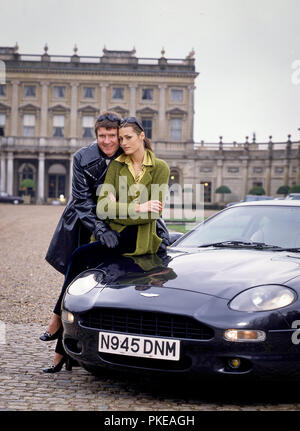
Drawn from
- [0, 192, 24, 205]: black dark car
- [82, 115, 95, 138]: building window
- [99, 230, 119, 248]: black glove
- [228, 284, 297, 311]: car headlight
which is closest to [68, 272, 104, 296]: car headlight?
[99, 230, 119, 248]: black glove

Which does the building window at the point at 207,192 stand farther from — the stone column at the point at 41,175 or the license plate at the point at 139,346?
the license plate at the point at 139,346

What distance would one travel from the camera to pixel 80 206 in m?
4.40

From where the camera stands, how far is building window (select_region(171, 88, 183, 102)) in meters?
67.6

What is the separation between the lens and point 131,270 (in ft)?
13.6

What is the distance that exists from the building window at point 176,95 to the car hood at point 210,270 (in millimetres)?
64482

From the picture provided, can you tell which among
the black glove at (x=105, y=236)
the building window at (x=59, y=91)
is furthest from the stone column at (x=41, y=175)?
the black glove at (x=105, y=236)

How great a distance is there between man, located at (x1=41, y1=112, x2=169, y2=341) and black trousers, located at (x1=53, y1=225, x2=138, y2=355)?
11 cm

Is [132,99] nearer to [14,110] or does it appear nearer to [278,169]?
[14,110]

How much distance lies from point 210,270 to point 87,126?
6488cm

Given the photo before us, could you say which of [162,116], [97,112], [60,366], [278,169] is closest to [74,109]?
[97,112]

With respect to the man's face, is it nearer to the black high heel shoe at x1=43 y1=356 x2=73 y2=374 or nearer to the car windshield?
the car windshield

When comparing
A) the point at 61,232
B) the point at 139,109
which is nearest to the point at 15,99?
the point at 139,109
